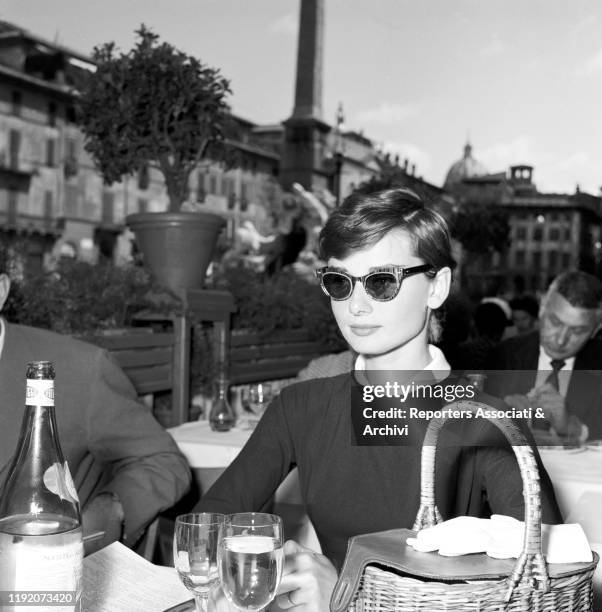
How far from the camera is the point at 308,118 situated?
33438 millimetres

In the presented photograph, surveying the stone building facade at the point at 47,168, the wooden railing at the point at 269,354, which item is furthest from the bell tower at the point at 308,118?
the wooden railing at the point at 269,354

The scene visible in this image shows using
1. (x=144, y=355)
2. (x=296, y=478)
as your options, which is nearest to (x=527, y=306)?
(x=144, y=355)

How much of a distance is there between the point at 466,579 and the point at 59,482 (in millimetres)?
643

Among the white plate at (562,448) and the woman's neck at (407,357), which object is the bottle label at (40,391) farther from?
the white plate at (562,448)

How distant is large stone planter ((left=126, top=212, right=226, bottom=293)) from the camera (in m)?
4.70

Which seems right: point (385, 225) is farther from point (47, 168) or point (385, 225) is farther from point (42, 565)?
point (47, 168)

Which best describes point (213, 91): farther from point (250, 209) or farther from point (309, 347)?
point (250, 209)

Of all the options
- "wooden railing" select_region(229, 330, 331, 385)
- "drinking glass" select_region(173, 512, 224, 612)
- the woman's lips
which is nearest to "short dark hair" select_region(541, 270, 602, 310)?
"wooden railing" select_region(229, 330, 331, 385)

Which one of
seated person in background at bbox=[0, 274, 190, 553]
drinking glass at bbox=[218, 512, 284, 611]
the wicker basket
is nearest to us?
the wicker basket

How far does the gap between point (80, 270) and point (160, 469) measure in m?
2.34

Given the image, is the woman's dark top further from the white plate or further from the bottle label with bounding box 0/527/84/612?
the white plate

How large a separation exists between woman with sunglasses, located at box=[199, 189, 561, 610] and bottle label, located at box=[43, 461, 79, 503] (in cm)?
43

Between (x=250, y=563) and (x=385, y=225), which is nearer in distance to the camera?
(x=250, y=563)

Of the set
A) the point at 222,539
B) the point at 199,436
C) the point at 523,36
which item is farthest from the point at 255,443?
the point at 523,36
